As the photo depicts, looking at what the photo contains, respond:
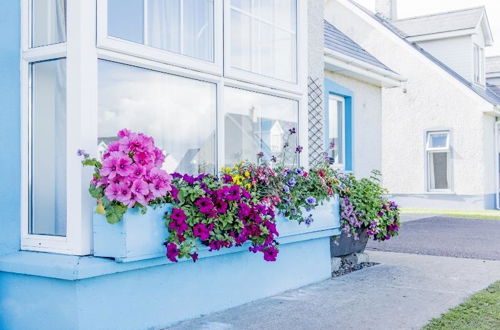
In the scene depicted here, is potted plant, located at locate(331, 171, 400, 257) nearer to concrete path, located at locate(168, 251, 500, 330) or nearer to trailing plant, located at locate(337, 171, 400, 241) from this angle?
trailing plant, located at locate(337, 171, 400, 241)

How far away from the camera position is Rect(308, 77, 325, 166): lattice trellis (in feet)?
24.3

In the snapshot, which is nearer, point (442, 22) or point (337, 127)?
point (337, 127)

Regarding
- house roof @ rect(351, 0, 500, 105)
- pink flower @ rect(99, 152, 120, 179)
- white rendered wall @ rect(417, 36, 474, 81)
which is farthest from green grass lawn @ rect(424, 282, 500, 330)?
white rendered wall @ rect(417, 36, 474, 81)

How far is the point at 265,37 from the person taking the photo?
573cm

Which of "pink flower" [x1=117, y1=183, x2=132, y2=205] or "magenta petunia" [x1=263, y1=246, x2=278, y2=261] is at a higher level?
"pink flower" [x1=117, y1=183, x2=132, y2=205]

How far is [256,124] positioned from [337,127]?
433 cm

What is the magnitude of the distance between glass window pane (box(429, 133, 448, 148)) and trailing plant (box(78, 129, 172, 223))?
14519 mm

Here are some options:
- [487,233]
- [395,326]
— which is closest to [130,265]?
[395,326]

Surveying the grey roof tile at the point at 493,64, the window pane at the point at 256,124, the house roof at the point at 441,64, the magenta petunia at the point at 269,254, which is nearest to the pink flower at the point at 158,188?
the magenta petunia at the point at 269,254

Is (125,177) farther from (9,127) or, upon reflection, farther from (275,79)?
(275,79)

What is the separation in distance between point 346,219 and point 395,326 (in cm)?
197

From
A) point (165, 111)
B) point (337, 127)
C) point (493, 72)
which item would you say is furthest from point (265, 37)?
point (493, 72)

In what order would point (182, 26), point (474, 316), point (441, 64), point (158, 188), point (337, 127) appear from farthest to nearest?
point (441, 64), point (337, 127), point (182, 26), point (474, 316), point (158, 188)

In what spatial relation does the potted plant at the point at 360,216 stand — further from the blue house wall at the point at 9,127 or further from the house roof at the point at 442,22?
the house roof at the point at 442,22
